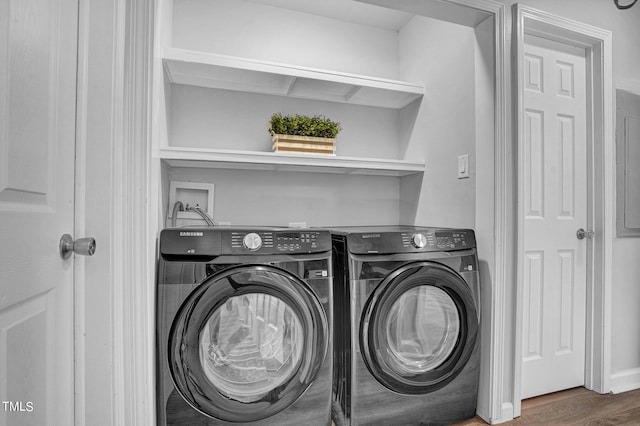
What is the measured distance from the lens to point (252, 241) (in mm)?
1389

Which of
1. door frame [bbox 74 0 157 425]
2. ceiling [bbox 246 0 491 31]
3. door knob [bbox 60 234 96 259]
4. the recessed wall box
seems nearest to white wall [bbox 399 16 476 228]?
ceiling [bbox 246 0 491 31]

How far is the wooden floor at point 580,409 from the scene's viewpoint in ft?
5.57

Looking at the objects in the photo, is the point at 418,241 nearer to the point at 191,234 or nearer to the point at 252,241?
the point at 252,241

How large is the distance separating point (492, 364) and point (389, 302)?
643mm

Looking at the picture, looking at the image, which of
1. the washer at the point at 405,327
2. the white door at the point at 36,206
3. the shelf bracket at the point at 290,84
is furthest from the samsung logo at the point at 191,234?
the shelf bracket at the point at 290,84

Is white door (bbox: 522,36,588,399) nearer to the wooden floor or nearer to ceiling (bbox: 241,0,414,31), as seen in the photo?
the wooden floor

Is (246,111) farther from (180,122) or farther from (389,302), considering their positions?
(389,302)

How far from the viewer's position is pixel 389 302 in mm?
1532

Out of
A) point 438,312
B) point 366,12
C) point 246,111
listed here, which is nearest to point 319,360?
point 438,312

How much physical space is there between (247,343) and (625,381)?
2.30 metres

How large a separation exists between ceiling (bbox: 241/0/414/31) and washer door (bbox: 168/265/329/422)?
1.80 metres

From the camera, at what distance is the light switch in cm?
183

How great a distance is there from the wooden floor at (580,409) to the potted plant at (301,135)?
5.35 feet

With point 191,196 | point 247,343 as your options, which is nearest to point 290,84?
point 191,196
